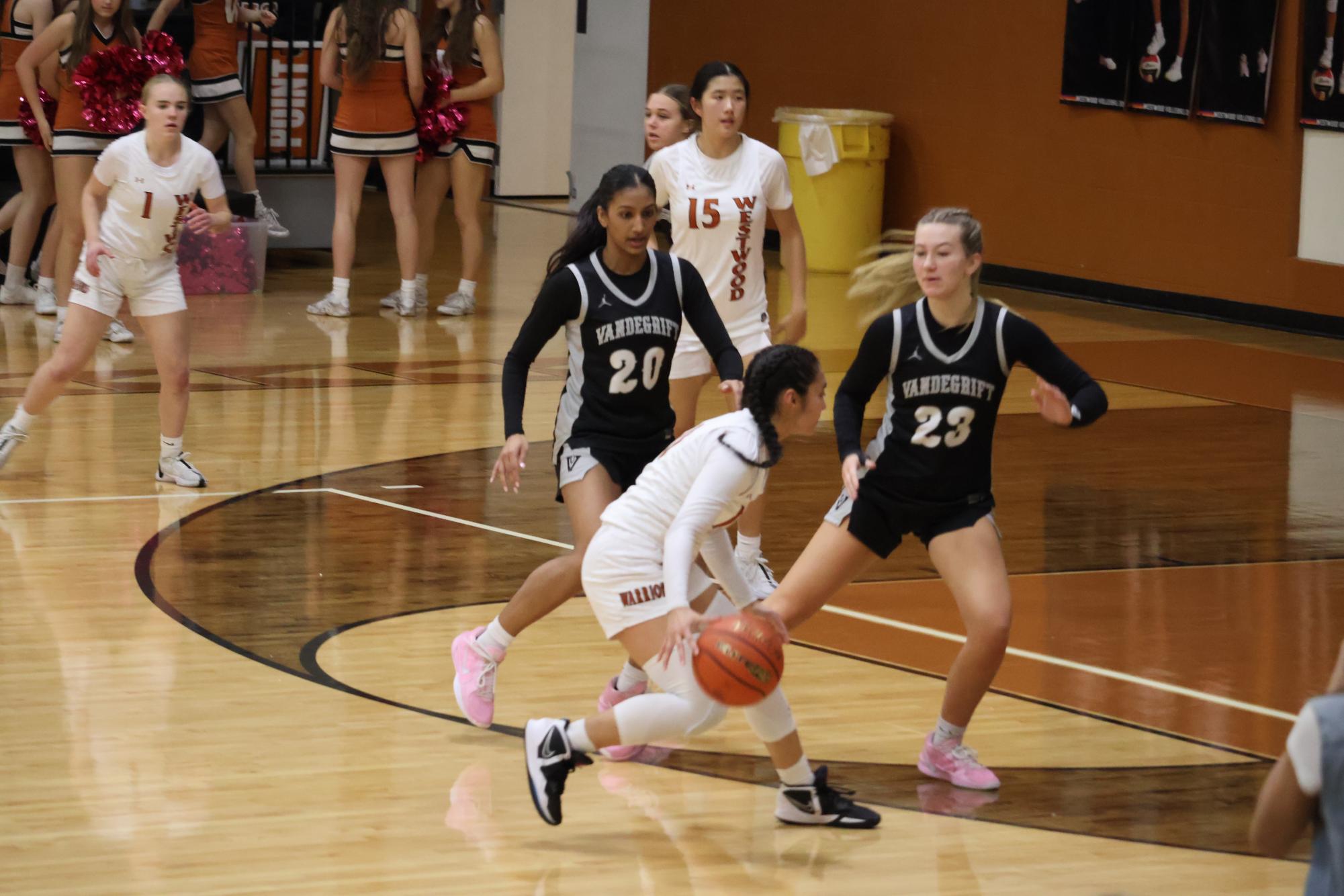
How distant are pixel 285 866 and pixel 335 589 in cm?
249

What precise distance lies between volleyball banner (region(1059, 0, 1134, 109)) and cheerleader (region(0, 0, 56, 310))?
7.33 metres

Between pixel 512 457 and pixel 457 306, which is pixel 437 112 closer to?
pixel 457 306

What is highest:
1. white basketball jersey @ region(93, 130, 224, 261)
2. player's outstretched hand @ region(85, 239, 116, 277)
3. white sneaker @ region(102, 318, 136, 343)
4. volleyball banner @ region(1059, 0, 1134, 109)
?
volleyball banner @ region(1059, 0, 1134, 109)

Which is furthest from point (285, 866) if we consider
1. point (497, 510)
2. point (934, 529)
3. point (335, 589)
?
point (497, 510)

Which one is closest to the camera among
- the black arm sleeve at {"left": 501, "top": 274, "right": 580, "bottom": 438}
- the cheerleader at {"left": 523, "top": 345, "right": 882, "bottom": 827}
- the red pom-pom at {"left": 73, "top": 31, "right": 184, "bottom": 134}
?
the cheerleader at {"left": 523, "top": 345, "right": 882, "bottom": 827}

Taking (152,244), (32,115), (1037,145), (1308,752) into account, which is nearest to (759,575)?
(152,244)

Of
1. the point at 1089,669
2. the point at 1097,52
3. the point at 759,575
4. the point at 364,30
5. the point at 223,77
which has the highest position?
the point at 1097,52

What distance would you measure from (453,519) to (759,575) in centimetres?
153

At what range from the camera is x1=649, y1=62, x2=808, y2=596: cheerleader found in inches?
276

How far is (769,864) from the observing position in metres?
4.50

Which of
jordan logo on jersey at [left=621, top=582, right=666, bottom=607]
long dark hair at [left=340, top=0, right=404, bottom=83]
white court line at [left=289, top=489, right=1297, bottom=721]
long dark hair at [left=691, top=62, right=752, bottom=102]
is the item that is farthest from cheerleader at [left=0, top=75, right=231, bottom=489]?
long dark hair at [left=340, top=0, right=404, bottom=83]

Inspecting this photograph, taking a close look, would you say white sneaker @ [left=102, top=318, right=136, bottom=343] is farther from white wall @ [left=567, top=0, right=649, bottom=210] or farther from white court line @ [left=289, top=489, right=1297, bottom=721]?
white wall @ [left=567, top=0, right=649, bottom=210]

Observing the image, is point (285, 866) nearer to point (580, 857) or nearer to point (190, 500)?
point (580, 857)

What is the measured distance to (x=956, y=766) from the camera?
16.7 feet
